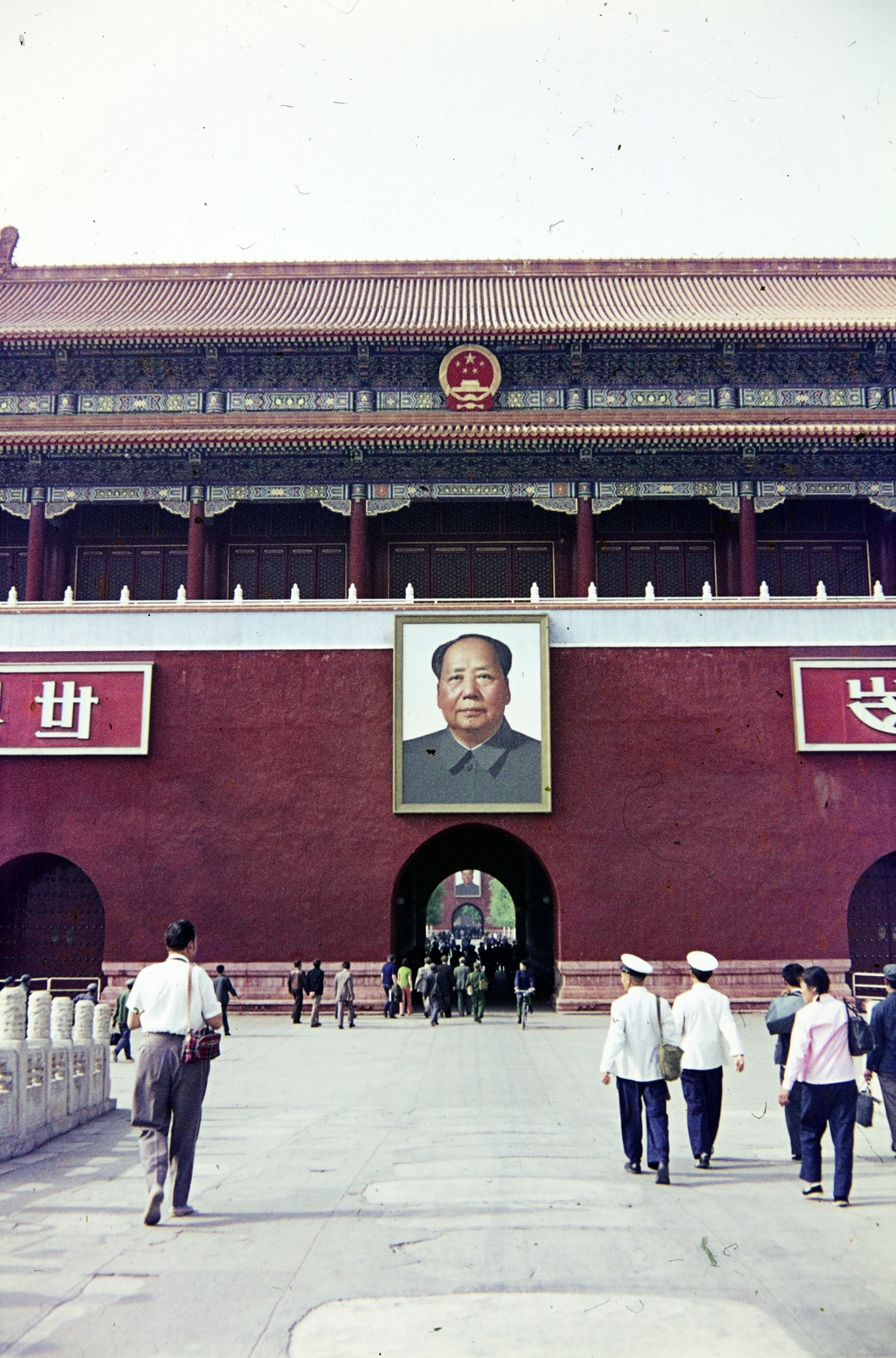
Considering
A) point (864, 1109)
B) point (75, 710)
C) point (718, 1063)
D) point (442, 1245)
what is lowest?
point (442, 1245)

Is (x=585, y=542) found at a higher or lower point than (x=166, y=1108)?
higher

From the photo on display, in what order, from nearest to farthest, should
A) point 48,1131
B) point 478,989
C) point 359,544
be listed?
point 48,1131 < point 478,989 < point 359,544

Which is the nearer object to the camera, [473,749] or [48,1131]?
[48,1131]

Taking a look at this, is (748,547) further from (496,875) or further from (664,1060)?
(664,1060)

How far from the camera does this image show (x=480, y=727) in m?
16.9

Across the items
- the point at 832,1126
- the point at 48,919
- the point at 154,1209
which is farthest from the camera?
the point at 48,919

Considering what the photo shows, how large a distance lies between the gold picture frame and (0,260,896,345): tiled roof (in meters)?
5.82

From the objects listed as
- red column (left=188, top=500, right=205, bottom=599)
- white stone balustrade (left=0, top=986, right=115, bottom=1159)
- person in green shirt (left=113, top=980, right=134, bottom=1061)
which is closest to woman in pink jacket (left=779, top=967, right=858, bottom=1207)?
white stone balustrade (left=0, top=986, right=115, bottom=1159)

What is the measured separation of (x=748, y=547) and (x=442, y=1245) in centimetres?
1539

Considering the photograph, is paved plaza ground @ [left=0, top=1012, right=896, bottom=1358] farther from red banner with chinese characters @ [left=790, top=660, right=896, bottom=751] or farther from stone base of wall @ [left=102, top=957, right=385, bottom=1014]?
red banner with chinese characters @ [left=790, top=660, right=896, bottom=751]

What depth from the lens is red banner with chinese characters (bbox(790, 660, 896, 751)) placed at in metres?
16.8

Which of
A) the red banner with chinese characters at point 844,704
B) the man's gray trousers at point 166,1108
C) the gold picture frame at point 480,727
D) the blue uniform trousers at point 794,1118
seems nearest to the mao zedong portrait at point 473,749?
the gold picture frame at point 480,727

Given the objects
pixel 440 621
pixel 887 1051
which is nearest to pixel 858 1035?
pixel 887 1051

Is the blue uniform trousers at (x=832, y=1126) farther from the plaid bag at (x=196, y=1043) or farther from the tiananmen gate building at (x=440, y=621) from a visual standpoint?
the tiananmen gate building at (x=440, y=621)
